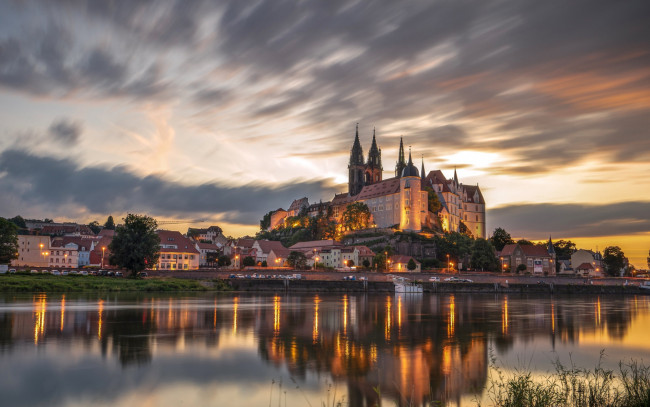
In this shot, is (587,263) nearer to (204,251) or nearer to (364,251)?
(364,251)

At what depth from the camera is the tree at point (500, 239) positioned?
483 ft

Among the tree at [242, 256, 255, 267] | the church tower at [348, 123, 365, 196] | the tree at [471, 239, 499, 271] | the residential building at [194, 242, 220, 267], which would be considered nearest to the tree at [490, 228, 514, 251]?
the tree at [471, 239, 499, 271]

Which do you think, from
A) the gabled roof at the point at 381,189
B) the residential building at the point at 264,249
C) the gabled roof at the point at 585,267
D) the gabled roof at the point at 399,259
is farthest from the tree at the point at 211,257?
the gabled roof at the point at 585,267

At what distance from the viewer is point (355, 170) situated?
190000 mm

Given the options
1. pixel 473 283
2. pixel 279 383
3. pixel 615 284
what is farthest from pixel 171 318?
pixel 615 284

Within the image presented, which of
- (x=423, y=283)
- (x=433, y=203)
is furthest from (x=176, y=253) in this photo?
(x=433, y=203)

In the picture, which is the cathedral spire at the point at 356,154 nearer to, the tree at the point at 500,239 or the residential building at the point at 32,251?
the tree at the point at 500,239

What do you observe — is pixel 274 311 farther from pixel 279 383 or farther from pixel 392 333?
pixel 279 383

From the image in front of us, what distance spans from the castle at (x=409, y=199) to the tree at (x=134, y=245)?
8002 cm

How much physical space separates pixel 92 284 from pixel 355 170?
5206 inches

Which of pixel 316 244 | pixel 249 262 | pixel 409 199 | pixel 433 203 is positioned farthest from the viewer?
pixel 433 203

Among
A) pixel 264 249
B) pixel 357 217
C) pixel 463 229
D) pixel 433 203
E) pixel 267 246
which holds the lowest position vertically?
pixel 264 249

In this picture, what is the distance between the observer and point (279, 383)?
17281mm

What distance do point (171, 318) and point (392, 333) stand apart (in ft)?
45.4
